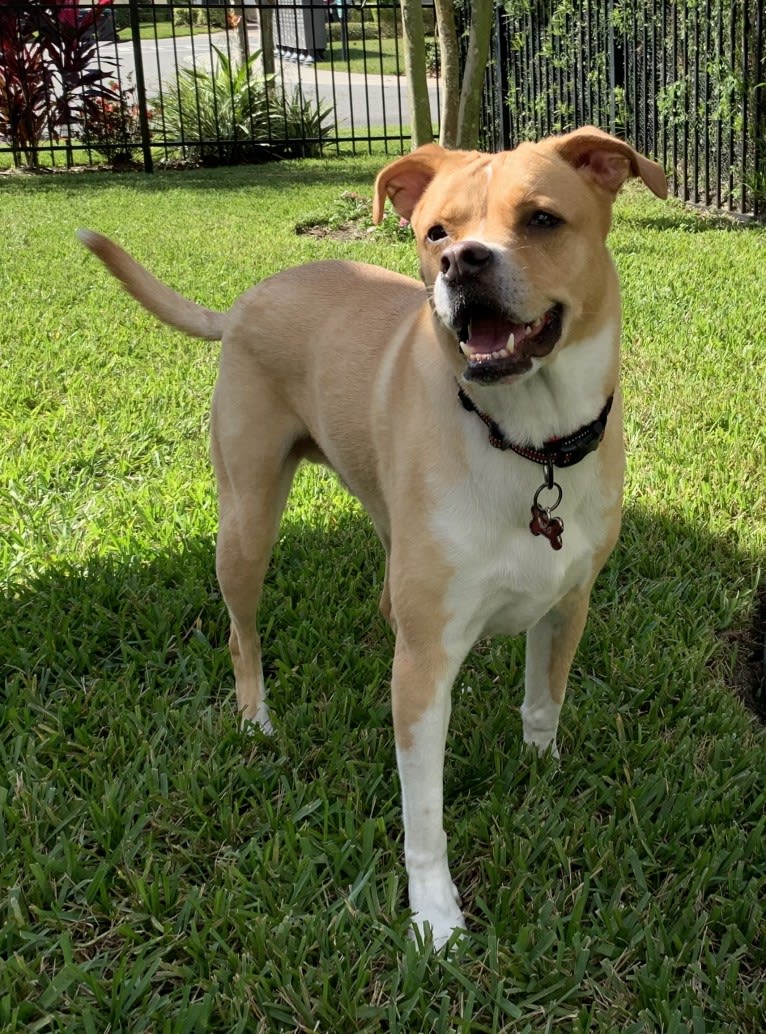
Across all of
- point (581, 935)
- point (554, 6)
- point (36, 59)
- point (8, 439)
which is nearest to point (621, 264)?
point (8, 439)

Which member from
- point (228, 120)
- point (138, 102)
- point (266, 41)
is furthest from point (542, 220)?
point (266, 41)

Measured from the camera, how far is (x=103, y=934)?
86.6 inches

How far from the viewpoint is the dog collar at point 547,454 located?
2.22 metres

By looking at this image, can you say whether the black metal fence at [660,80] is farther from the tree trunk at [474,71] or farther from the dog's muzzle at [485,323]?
the dog's muzzle at [485,323]

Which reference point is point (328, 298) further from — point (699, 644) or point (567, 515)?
point (699, 644)

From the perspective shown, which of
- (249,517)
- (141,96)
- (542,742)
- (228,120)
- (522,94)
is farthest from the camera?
(228,120)

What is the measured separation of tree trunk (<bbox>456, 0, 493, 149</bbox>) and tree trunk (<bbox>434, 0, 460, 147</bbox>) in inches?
2.3

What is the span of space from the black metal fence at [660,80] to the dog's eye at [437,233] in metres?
7.07

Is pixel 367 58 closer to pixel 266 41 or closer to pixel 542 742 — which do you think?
pixel 266 41

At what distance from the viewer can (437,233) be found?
2324mm

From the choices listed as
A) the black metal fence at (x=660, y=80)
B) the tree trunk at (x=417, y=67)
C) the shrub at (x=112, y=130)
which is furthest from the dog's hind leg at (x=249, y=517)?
the shrub at (x=112, y=130)

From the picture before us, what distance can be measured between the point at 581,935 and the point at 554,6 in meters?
11.3

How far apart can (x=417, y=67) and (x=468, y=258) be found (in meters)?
8.03

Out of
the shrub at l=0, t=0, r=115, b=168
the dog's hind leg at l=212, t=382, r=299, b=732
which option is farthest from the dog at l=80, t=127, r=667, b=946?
the shrub at l=0, t=0, r=115, b=168
